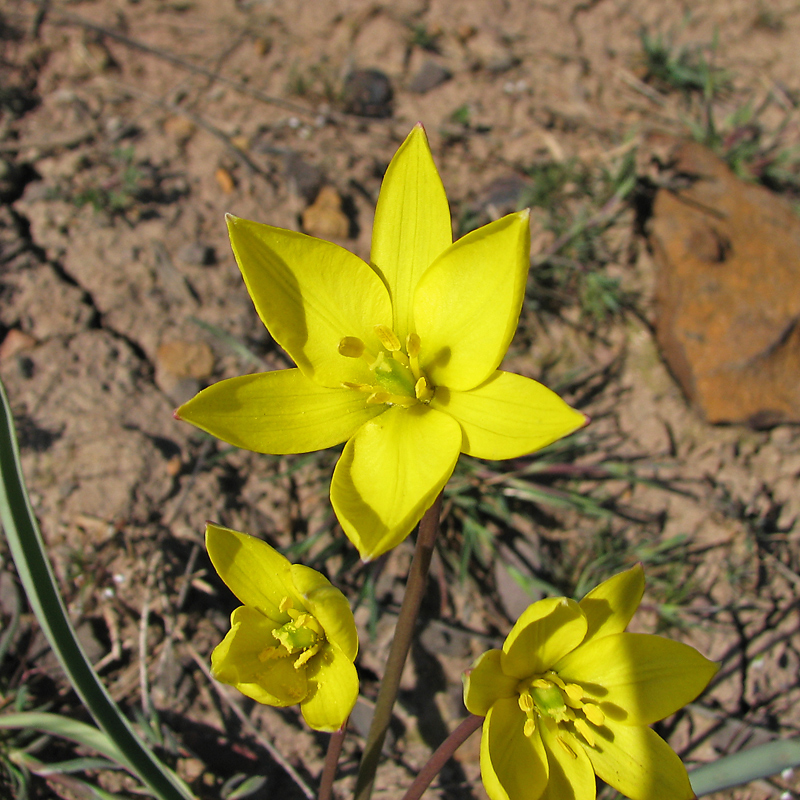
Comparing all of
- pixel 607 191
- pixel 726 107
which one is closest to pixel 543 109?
pixel 607 191

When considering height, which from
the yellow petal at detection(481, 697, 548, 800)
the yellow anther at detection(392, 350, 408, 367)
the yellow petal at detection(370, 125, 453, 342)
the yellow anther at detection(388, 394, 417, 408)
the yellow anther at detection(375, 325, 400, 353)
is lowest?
the yellow petal at detection(481, 697, 548, 800)

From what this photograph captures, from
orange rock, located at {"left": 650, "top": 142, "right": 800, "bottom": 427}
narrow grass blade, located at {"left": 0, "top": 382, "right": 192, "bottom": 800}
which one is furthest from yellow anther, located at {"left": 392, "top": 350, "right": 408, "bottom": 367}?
orange rock, located at {"left": 650, "top": 142, "right": 800, "bottom": 427}

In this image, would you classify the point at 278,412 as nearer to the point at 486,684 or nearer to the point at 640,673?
the point at 486,684

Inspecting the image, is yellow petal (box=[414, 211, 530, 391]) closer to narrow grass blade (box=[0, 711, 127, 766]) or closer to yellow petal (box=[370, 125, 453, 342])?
yellow petal (box=[370, 125, 453, 342])

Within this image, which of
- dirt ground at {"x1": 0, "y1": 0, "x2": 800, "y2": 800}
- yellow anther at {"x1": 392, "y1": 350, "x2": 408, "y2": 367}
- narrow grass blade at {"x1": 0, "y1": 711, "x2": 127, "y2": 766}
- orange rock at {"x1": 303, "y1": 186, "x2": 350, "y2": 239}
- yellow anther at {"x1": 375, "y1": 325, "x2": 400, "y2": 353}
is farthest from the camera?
orange rock at {"x1": 303, "y1": 186, "x2": 350, "y2": 239}

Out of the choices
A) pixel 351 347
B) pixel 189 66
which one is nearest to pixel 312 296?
pixel 351 347
